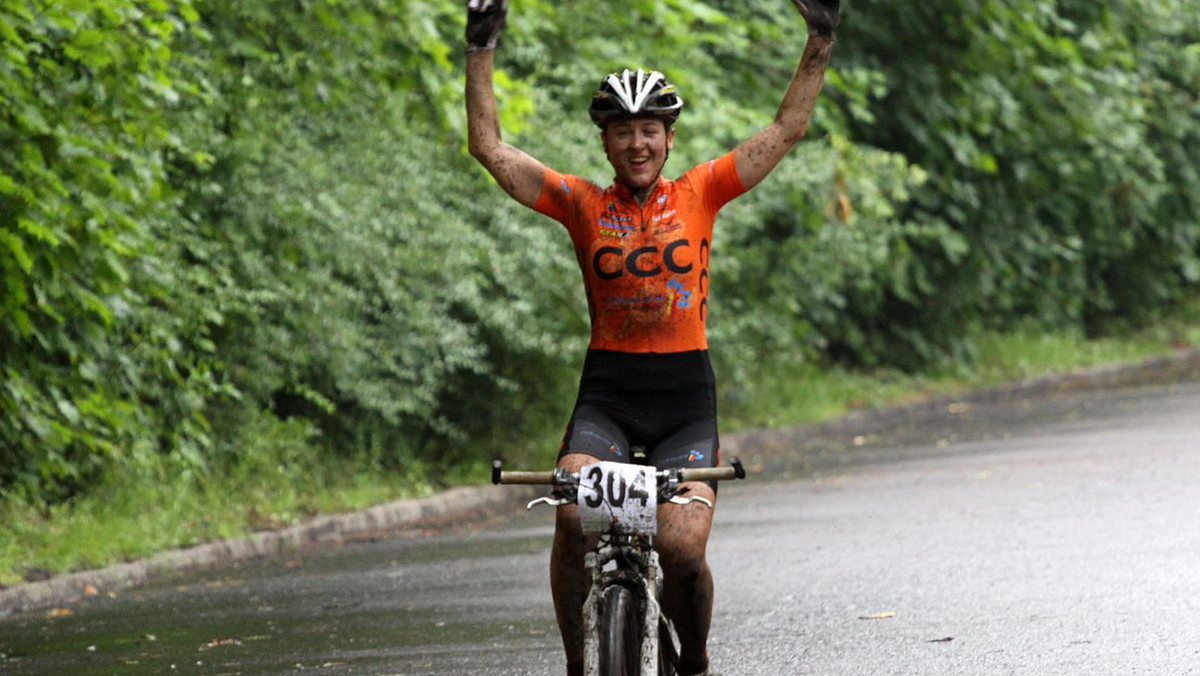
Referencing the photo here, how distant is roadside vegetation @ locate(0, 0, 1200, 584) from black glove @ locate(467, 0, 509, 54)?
15.7 feet

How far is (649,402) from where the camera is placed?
590 centimetres

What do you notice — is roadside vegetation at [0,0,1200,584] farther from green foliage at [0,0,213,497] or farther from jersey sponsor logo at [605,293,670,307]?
jersey sponsor logo at [605,293,670,307]

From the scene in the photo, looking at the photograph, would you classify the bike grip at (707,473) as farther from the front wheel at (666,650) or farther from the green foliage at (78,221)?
the green foliage at (78,221)

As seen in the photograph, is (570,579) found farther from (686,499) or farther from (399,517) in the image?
(399,517)

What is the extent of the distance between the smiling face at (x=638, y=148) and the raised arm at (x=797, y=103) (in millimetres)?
273

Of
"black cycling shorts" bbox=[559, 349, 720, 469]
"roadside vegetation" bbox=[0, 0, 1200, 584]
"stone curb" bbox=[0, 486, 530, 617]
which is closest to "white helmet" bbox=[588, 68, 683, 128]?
"black cycling shorts" bbox=[559, 349, 720, 469]

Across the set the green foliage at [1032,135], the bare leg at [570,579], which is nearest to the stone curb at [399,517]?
the green foliage at [1032,135]

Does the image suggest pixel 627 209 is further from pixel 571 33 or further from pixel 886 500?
pixel 571 33

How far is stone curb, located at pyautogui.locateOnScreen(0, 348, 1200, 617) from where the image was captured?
427 inches

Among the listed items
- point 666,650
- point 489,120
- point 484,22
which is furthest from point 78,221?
point 666,650

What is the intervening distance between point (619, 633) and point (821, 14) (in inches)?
77.6

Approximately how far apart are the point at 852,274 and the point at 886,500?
8.68 metres

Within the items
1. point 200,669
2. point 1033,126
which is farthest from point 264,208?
point 1033,126

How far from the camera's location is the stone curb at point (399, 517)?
10.8m
